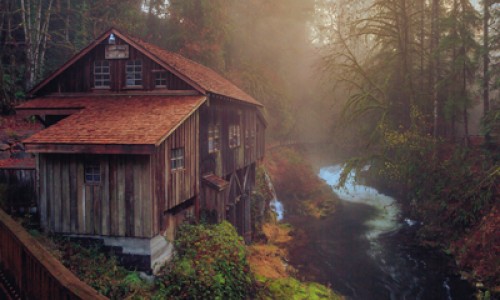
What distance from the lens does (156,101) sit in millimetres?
13914

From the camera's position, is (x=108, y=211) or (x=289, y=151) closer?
(x=108, y=211)

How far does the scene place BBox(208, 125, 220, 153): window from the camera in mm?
15852

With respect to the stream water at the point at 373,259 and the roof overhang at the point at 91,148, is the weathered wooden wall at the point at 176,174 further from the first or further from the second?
the stream water at the point at 373,259

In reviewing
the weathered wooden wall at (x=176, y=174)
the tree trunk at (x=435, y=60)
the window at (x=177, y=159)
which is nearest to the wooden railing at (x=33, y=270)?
the weathered wooden wall at (x=176, y=174)

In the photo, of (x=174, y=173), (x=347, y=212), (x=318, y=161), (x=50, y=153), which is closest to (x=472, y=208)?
(x=347, y=212)

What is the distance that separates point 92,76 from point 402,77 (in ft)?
60.1

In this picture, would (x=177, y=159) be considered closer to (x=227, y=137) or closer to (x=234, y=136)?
(x=227, y=137)

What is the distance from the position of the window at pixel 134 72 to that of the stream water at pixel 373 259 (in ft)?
36.3

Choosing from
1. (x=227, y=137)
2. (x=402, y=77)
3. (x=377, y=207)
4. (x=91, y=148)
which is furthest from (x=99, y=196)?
(x=377, y=207)

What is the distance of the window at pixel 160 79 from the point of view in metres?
14.6

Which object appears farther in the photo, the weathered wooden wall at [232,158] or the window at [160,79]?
the weathered wooden wall at [232,158]

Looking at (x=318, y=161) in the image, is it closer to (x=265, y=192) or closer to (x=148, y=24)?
(x=265, y=192)

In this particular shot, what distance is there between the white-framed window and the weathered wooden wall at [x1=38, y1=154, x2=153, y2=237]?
4262 millimetres

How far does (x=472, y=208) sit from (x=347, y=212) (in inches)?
421
